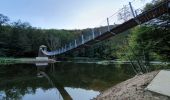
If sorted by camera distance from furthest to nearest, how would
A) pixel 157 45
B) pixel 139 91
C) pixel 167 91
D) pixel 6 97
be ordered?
pixel 157 45
pixel 6 97
pixel 139 91
pixel 167 91

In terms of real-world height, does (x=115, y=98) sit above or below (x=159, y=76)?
below

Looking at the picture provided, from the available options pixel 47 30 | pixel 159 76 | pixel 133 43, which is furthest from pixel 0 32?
pixel 159 76

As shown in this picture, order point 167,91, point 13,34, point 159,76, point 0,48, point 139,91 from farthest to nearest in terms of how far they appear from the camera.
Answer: point 13,34 → point 0,48 → point 159,76 → point 139,91 → point 167,91

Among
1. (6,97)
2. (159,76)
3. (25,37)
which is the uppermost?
(25,37)

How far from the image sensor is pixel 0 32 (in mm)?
51031

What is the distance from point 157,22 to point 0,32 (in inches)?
1688

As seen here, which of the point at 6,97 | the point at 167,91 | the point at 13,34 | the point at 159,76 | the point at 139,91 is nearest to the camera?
the point at 167,91

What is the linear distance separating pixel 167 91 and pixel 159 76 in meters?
1.61

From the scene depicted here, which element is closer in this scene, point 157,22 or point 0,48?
point 157,22

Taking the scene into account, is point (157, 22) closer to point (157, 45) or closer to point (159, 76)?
point (157, 45)

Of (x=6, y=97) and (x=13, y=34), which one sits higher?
(x=13, y=34)

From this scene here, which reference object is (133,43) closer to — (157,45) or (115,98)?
(157,45)

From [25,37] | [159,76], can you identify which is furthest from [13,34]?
[159,76]

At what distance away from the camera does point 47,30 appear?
61188 mm
